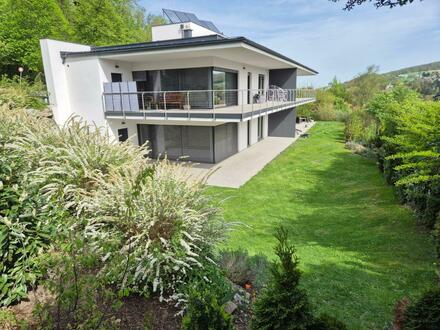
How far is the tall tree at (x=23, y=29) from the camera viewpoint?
85.5ft

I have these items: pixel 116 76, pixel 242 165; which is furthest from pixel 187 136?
pixel 116 76

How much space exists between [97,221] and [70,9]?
4063 cm

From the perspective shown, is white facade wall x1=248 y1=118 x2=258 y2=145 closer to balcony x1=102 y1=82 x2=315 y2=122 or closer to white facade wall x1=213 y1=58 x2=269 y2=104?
white facade wall x1=213 y1=58 x2=269 y2=104

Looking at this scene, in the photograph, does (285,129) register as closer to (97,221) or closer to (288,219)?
(288,219)

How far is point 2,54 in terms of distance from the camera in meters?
25.8

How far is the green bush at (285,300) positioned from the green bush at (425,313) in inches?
48.1

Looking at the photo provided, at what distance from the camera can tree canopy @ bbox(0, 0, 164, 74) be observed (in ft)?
85.8

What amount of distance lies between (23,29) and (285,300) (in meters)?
34.0

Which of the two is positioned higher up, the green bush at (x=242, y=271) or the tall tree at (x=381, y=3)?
the tall tree at (x=381, y=3)

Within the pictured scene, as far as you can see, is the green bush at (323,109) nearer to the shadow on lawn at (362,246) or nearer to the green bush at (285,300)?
the shadow on lawn at (362,246)

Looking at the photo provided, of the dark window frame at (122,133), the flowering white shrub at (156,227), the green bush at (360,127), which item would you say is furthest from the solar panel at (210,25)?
the flowering white shrub at (156,227)

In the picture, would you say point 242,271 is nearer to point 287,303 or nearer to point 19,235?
point 287,303

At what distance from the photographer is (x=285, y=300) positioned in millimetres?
2699

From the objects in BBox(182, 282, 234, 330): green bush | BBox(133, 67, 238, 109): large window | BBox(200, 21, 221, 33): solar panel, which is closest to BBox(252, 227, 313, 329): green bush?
BBox(182, 282, 234, 330): green bush
